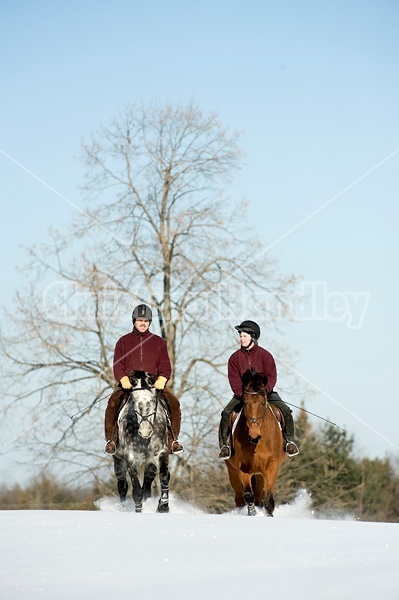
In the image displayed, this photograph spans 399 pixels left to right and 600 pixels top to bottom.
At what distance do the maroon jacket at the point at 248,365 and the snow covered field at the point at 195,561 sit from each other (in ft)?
17.2

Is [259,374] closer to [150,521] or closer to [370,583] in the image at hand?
[150,521]

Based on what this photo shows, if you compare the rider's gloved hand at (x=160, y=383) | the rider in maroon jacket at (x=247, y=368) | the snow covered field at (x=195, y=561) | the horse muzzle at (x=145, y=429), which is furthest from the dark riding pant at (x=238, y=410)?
the snow covered field at (x=195, y=561)

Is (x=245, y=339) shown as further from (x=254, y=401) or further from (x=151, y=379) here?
(x=151, y=379)

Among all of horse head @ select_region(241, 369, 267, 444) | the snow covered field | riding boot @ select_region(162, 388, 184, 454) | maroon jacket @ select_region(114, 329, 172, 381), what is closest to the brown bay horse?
horse head @ select_region(241, 369, 267, 444)

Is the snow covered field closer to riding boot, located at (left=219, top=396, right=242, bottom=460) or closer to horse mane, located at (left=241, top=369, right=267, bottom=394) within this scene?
horse mane, located at (left=241, top=369, right=267, bottom=394)

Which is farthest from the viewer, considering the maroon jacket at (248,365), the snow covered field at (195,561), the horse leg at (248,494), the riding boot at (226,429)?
the riding boot at (226,429)

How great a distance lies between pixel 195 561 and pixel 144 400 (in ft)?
22.7

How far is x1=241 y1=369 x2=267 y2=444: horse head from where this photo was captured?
585 inches

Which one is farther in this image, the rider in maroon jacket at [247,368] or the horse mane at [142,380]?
the rider in maroon jacket at [247,368]

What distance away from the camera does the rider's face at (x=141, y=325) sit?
50.6ft

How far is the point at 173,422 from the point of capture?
51.1ft

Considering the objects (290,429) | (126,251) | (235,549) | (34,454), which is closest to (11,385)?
(34,454)

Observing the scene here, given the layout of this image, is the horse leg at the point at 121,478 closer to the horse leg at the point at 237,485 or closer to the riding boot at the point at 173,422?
the riding boot at the point at 173,422

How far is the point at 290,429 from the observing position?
1606cm
